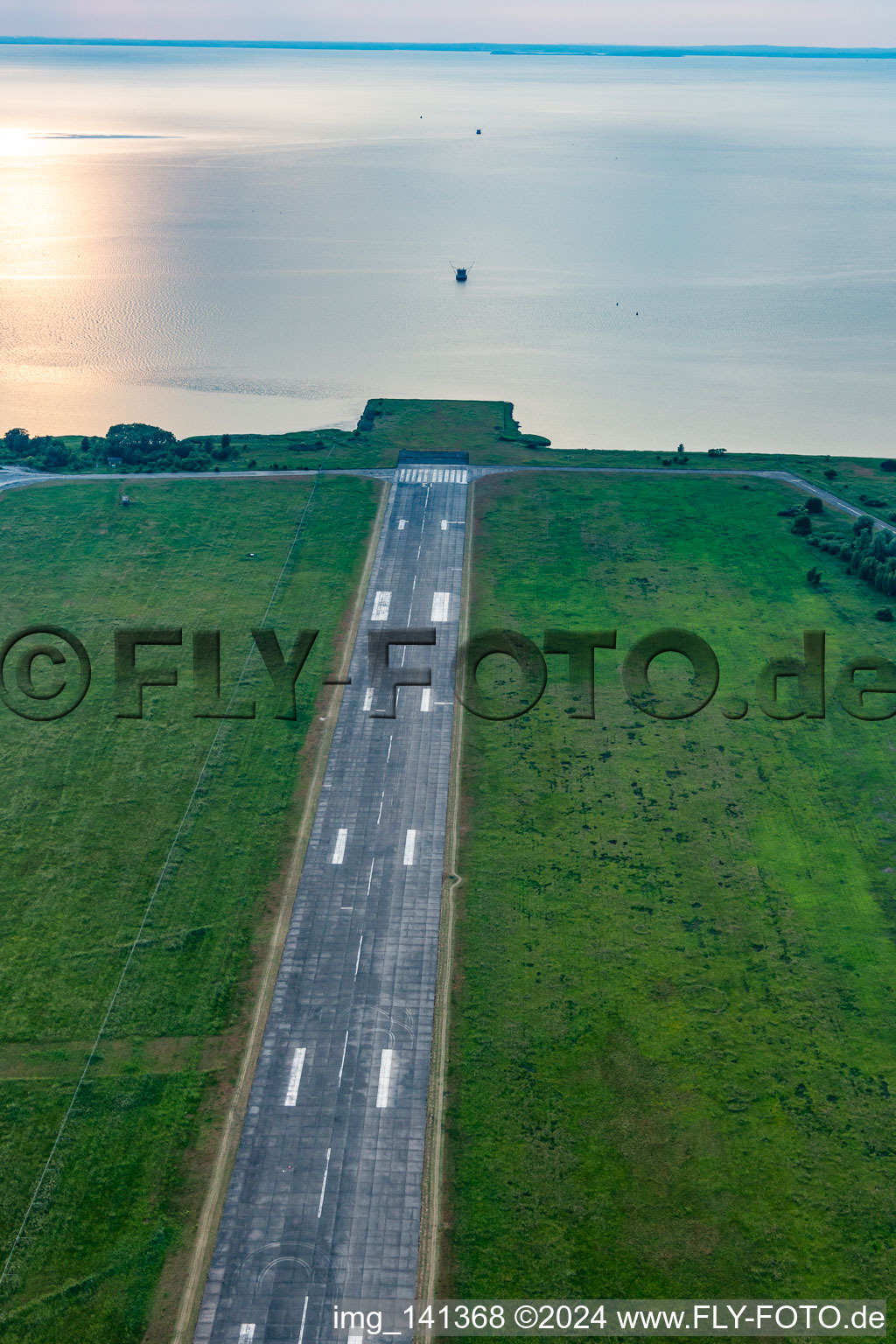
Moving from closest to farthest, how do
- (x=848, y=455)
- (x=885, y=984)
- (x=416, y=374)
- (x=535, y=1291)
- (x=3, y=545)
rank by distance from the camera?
1. (x=535, y=1291)
2. (x=885, y=984)
3. (x=3, y=545)
4. (x=848, y=455)
5. (x=416, y=374)

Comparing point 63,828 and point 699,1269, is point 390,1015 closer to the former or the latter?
point 699,1269

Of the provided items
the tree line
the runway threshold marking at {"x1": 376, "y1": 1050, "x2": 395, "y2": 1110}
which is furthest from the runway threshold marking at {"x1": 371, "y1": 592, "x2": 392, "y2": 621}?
the runway threshold marking at {"x1": 376, "y1": 1050, "x2": 395, "y2": 1110}

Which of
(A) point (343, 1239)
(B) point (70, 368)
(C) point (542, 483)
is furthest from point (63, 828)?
(B) point (70, 368)

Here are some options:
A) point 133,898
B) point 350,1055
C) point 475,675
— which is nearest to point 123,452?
point 475,675

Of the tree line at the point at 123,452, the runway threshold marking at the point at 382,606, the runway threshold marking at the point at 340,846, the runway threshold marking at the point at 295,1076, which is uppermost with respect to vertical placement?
the tree line at the point at 123,452

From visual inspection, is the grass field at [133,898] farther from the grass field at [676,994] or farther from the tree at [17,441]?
the tree at [17,441]

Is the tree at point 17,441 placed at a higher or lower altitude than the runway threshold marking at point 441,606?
higher

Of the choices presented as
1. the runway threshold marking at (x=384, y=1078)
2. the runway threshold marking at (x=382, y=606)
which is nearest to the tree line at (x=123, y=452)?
the runway threshold marking at (x=382, y=606)

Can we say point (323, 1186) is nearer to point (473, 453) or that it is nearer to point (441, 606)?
point (441, 606)
